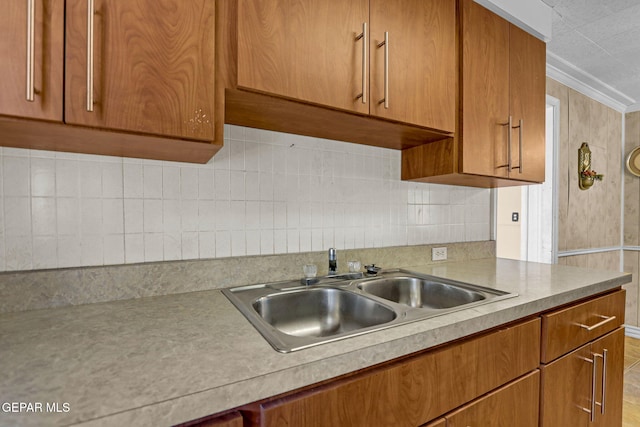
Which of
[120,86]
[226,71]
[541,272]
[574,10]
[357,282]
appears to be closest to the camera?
[120,86]

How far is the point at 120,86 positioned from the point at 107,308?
62cm

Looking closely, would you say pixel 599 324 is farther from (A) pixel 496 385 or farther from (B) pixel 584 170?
(B) pixel 584 170

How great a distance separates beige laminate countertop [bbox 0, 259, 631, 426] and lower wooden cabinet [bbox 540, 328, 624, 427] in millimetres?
364

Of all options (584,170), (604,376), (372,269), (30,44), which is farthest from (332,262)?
(584,170)

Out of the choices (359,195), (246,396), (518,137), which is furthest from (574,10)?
(246,396)

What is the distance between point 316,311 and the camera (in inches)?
48.6

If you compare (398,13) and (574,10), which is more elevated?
(574,10)

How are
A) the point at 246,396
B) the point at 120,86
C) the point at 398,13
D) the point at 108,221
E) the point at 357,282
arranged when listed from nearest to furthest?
1. the point at 246,396
2. the point at 120,86
3. the point at 108,221
4. the point at 398,13
5. the point at 357,282

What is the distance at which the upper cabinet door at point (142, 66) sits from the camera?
0.73 meters

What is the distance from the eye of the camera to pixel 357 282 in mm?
1317

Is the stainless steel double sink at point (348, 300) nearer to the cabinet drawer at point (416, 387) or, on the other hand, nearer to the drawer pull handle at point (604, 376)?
the cabinet drawer at point (416, 387)

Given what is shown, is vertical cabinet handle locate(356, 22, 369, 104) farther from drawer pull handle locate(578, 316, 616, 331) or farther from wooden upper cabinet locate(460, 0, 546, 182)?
drawer pull handle locate(578, 316, 616, 331)

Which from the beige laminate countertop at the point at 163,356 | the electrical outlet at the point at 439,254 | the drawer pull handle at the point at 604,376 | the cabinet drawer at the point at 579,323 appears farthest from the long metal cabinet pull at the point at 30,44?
the drawer pull handle at the point at 604,376

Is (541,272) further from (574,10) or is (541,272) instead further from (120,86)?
(120,86)
